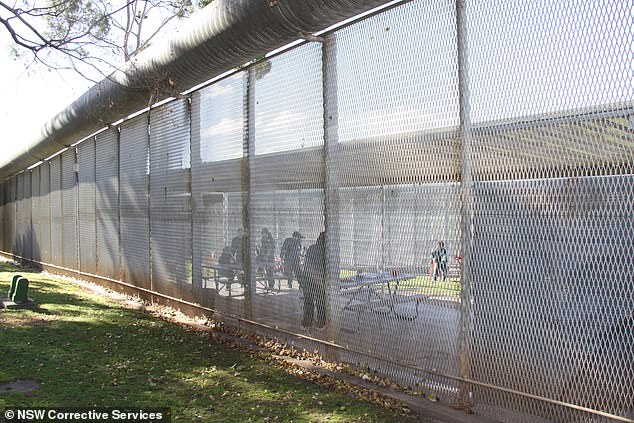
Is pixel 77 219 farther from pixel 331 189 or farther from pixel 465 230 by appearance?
pixel 465 230

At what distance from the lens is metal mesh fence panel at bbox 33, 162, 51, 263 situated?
20.2 meters

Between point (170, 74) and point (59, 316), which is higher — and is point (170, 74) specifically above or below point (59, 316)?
above

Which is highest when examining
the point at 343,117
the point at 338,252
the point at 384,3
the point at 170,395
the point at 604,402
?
the point at 384,3

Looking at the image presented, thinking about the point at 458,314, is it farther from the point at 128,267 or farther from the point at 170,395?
the point at 128,267

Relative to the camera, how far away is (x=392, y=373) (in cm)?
568

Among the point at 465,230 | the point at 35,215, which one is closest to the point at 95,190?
the point at 35,215

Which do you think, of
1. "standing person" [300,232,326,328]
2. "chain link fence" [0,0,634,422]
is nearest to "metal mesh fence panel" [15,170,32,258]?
"chain link fence" [0,0,634,422]

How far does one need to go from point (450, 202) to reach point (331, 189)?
182 centimetres

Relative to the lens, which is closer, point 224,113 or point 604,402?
point 604,402

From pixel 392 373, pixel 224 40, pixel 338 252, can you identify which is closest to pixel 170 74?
pixel 224 40

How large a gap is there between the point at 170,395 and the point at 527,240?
3617 mm

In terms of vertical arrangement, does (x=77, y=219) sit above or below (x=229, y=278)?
above

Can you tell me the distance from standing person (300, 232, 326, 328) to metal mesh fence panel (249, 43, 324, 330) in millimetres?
24

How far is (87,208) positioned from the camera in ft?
52.1
